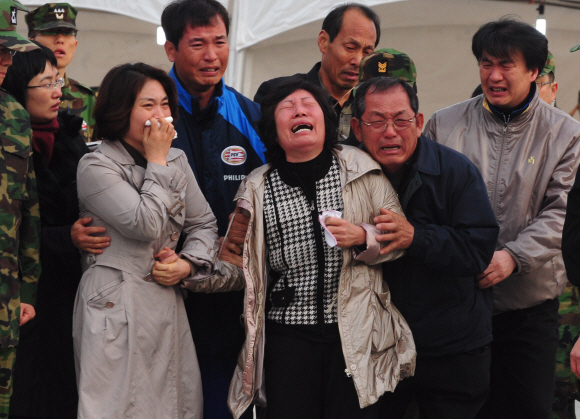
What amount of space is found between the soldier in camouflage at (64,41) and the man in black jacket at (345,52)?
70.2 inches

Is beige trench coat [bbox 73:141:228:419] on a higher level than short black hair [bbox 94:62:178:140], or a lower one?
lower

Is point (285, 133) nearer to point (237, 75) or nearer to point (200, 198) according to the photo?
point (200, 198)

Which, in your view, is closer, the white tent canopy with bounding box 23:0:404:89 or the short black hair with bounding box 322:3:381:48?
the short black hair with bounding box 322:3:381:48

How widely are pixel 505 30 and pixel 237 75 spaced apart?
3.68m

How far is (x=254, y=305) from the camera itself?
2.94 meters

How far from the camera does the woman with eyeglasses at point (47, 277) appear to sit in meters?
3.33

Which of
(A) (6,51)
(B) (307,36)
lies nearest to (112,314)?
(A) (6,51)

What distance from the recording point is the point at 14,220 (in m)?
2.98

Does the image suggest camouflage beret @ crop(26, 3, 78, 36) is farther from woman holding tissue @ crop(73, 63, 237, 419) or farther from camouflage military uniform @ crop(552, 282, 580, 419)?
camouflage military uniform @ crop(552, 282, 580, 419)

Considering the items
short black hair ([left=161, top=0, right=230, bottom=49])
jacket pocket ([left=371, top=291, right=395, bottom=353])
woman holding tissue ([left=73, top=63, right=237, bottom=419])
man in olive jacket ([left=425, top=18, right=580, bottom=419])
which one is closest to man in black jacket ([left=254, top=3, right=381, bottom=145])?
short black hair ([left=161, top=0, right=230, bottom=49])

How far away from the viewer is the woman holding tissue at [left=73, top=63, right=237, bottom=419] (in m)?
2.88

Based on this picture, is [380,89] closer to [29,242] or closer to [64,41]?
[29,242]

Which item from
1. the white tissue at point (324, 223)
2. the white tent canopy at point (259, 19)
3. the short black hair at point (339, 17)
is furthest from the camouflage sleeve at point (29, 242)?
the white tent canopy at point (259, 19)

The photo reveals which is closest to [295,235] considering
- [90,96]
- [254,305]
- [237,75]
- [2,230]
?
[254,305]
